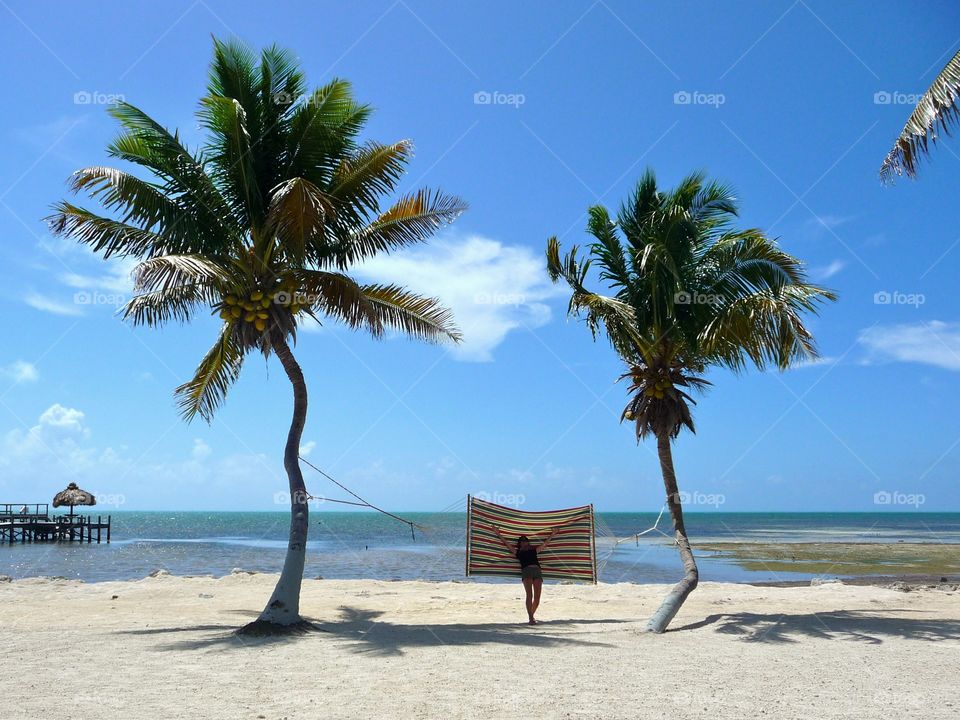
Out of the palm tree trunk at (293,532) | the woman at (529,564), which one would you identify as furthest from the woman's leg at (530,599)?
the palm tree trunk at (293,532)

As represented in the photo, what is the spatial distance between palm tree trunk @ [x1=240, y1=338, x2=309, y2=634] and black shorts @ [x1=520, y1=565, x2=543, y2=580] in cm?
332

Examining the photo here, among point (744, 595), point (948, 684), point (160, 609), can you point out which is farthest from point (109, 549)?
point (948, 684)

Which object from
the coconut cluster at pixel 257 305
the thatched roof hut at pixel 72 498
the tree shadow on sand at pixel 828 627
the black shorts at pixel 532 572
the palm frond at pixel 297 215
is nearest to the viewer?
the palm frond at pixel 297 215

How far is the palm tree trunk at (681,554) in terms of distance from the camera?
10531 millimetres

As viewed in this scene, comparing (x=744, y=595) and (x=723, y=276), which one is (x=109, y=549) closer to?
(x=744, y=595)

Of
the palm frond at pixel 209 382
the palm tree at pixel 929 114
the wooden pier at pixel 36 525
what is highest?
the palm tree at pixel 929 114

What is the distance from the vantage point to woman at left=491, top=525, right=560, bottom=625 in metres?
11.5

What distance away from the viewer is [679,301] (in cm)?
1124

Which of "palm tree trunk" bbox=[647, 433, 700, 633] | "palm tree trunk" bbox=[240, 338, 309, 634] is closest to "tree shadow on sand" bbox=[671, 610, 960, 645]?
"palm tree trunk" bbox=[647, 433, 700, 633]

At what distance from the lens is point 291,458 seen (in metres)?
10.5

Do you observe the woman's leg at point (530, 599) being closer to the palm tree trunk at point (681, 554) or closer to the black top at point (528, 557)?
the black top at point (528, 557)

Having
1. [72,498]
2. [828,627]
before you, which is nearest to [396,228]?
[828,627]

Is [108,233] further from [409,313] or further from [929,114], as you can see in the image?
[929,114]

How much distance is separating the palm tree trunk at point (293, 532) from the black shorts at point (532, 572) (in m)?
3.32
